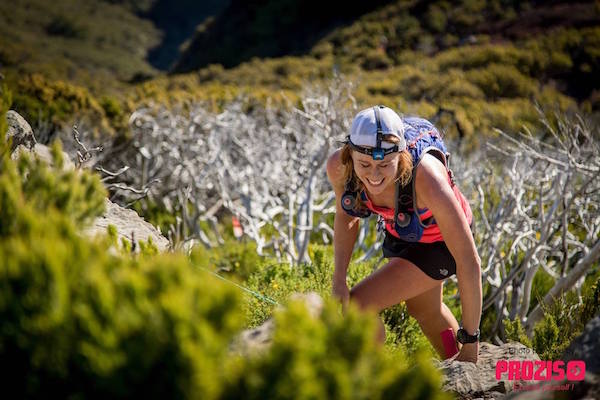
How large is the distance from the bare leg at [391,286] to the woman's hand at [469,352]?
0.35 meters

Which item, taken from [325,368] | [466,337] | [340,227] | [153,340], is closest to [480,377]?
[466,337]

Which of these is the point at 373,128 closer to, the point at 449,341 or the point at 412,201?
the point at 412,201

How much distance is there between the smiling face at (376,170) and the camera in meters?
2.35

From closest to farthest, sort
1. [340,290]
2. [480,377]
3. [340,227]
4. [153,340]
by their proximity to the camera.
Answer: [153,340] < [480,377] < [340,290] < [340,227]

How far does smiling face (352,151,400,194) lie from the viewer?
7.70 feet

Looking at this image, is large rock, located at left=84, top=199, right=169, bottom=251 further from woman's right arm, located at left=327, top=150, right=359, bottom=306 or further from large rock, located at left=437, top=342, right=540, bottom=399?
large rock, located at left=437, top=342, right=540, bottom=399

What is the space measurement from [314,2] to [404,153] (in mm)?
28508

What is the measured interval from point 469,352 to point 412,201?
2.64 ft

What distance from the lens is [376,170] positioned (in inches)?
93.5

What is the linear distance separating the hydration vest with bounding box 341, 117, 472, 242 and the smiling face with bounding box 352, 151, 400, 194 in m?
0.10

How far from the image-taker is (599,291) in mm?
3043

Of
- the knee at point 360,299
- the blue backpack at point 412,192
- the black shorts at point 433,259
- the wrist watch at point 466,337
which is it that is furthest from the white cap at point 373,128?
the wrist watch at point 466,337

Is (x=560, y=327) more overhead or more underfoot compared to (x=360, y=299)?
more overhead

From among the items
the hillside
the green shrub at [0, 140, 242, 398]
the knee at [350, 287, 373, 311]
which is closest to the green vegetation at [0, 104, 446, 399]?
the green shrub at [0, 140, 242, 398]
